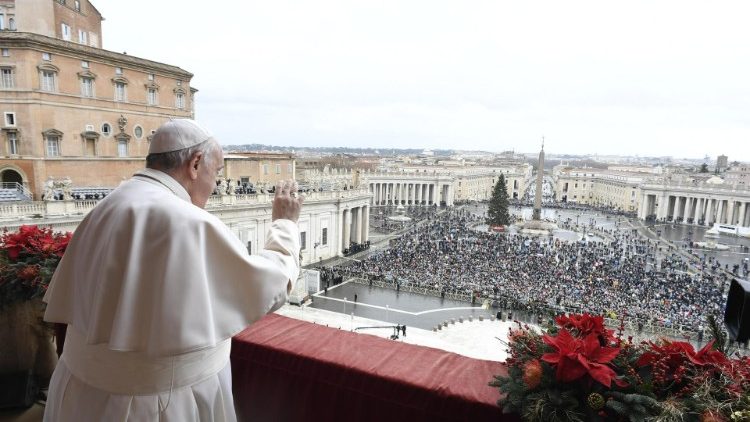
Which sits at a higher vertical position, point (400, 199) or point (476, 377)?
point (476, 377)

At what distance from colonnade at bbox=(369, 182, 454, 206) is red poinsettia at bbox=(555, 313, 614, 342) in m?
73.1

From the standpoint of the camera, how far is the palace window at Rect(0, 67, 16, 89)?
63.1 feet

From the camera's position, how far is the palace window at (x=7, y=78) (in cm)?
1923

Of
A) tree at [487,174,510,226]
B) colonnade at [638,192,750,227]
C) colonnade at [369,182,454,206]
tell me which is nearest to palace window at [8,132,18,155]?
tree at [487,174,510,226]

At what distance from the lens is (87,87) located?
2200 cm

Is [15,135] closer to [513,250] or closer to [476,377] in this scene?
[476,377]

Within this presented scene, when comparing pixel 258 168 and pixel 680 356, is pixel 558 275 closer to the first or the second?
pixel 258 168

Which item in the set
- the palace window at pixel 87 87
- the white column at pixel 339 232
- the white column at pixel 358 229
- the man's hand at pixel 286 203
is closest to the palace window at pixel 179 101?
the palace window at pixel 87 87

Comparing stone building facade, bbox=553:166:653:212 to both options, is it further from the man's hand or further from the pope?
the pope

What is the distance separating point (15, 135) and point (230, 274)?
A: 2355 centimetres

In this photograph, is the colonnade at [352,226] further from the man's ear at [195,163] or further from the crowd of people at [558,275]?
the man's ear at [195,163]

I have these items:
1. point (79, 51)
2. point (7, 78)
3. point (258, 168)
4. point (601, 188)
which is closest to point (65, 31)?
point (79, 51)

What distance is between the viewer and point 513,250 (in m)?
34.9

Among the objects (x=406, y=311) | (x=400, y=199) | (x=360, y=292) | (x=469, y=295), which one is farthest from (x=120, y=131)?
(x=400, y=199)
